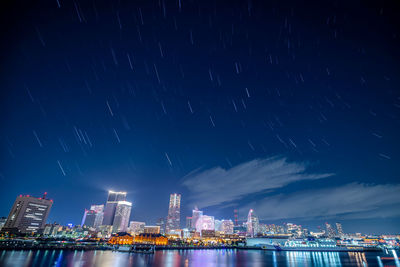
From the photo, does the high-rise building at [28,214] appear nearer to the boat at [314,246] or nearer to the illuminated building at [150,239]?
the illuminated building at [150,239]

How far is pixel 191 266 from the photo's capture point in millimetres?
42000

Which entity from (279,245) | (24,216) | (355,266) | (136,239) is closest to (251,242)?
(279,245)

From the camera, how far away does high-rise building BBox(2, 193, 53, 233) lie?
134 metres

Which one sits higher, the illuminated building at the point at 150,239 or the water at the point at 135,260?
the illuminated building at the point at 150,239

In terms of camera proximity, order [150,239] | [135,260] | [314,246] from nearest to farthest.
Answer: [135,260], [150,239], [314,246]

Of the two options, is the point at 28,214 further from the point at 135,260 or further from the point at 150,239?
the point at 135,260

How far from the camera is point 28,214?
140m

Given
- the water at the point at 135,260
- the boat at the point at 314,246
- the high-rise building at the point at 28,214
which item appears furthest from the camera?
the high-rise building at the point at 28,214

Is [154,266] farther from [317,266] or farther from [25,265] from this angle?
[317,266]

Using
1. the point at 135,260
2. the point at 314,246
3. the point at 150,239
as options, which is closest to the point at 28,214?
the point at 150,239

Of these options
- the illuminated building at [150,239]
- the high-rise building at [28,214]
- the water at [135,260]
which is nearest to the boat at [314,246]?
the illuminated building at [150,239]

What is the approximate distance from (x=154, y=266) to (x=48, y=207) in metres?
156

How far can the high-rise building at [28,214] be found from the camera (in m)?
134

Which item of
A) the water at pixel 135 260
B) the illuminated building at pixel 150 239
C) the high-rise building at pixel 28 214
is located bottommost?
the water at pixel 135 260
